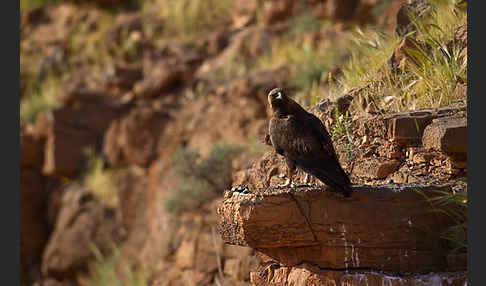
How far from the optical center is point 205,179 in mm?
8633

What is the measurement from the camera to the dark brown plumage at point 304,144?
386 centimetres

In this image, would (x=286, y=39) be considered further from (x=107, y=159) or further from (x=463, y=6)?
(x=463, y=6)

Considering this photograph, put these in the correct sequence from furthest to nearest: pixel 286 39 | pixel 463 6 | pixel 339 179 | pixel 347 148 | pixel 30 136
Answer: pixel 30 136
pixel 286 39
pixel 463 6
pixel 347 148
pixel 339 179

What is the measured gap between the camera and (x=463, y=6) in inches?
240

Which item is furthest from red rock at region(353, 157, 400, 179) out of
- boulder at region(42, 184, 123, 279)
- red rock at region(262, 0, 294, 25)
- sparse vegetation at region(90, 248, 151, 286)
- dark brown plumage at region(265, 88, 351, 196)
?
red rock at region(262, 0, 294, 25)

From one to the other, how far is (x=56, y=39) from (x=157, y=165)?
6649 mm

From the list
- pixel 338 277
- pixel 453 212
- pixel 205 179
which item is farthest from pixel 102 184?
pixel 453 212

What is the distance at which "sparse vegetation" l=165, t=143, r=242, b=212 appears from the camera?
8477 mm

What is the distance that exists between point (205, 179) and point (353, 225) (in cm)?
489

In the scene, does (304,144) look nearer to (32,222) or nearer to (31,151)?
(32,222)

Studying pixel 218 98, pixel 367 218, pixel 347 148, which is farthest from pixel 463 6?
pixel 218 98

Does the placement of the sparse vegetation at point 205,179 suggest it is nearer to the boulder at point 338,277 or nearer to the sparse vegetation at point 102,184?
the sparse vegetation at point 102,184

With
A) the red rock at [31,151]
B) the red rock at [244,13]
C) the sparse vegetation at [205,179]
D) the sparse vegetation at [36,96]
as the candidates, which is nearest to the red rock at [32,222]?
the red rock at [31,151]

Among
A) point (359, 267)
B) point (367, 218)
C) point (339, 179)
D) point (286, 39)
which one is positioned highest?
point (286, 39)
